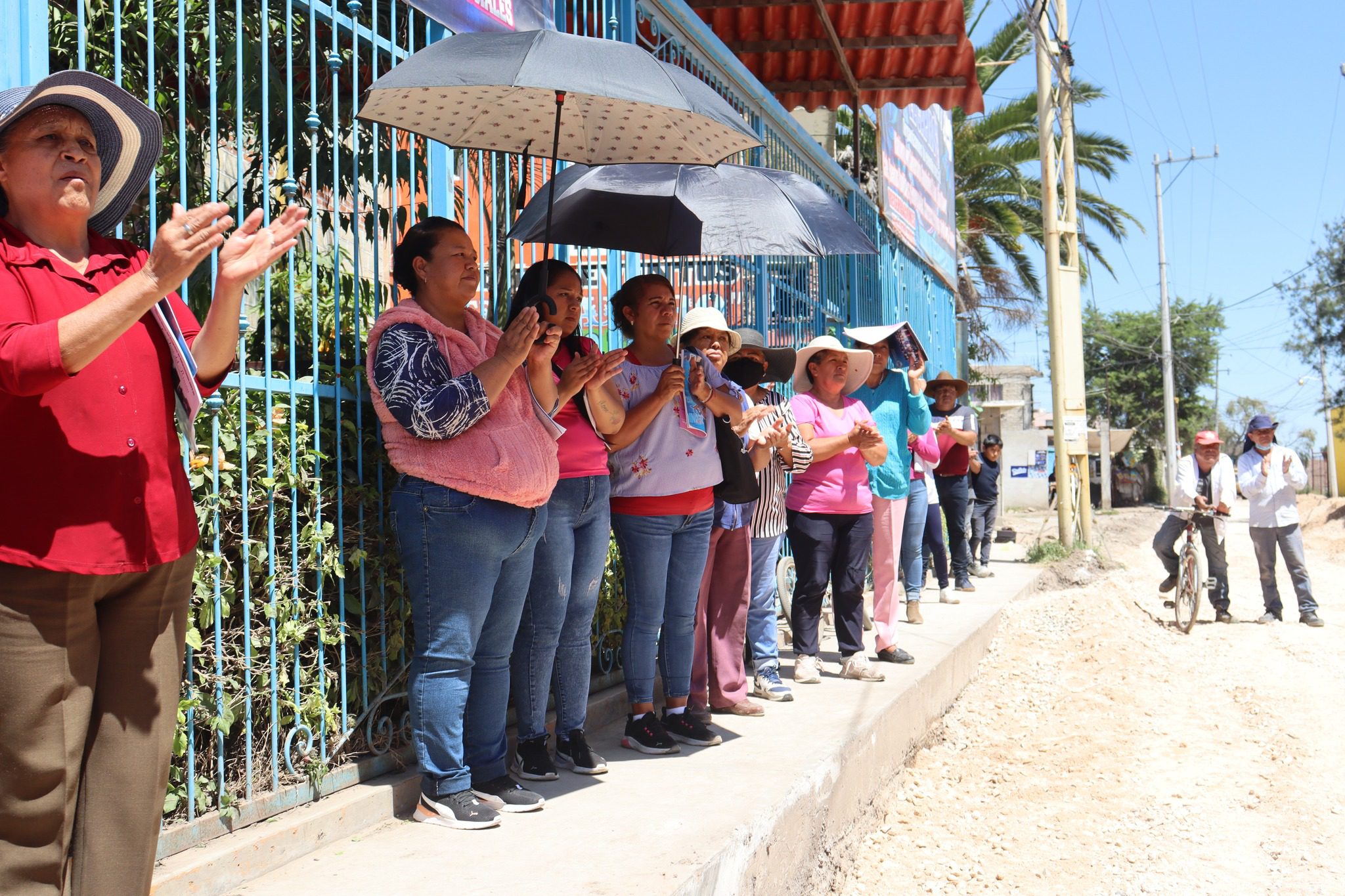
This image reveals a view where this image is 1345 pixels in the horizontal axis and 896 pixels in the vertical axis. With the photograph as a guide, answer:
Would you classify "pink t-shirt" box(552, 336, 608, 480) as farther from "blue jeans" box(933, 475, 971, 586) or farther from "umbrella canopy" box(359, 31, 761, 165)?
"blue jeans" box(933, 475, 971, 586)

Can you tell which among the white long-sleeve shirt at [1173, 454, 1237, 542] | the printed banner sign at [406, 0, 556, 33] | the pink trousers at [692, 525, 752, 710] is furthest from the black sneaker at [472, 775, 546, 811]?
the white long-sleeve shirt at [1173, 454, 1237, 542]

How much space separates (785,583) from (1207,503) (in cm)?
532

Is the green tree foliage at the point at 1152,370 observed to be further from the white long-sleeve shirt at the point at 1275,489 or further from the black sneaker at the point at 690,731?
the black sneaker at the point at 690,731

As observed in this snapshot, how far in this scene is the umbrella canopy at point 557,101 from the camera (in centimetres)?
330

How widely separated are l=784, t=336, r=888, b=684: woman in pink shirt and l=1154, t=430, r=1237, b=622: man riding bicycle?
5.58 m

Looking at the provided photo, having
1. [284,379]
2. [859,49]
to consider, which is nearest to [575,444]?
[284,379]

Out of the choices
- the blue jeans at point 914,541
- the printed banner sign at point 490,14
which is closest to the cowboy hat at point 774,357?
the printed banner sign at point 490,14

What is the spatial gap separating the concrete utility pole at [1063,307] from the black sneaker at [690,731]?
30.4 ft

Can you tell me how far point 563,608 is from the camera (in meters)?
3.91

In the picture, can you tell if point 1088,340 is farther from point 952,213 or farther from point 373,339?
point 373,339

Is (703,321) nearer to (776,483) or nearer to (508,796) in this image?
(776,483)

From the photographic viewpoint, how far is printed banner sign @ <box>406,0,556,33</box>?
13.8ft

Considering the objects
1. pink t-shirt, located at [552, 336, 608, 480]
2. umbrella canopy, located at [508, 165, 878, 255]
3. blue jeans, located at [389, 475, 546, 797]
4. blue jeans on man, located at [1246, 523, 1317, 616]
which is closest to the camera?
blue jeans, located at [389, 475, 546, 797]

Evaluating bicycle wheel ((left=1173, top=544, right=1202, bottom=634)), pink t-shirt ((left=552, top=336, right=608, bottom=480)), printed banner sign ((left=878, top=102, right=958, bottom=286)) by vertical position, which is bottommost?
bicycle wheel ((left=1173, top=544, right=1202, bottom=634))
